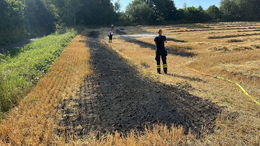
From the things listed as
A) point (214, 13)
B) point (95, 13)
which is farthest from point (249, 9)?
point (95, 13)

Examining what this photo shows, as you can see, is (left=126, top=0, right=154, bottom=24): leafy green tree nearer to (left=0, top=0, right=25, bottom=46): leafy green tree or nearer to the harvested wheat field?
(left=0, top=0, right=25, bottom=46): leafy green tree

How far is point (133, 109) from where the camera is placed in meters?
7.67

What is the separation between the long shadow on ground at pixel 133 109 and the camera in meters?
6.57

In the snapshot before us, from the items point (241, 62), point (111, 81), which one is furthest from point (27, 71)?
point (241, 62)

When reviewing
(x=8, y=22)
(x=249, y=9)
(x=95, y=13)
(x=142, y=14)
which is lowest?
(x=8, y=22)

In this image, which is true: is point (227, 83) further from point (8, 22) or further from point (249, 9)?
point (249, 9)

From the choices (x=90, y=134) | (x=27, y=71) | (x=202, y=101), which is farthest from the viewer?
(x=27, y=71)

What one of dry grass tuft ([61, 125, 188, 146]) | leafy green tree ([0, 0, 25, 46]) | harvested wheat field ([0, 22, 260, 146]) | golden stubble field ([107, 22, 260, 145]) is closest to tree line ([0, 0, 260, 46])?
leafy green tree ([0, 0, 25, 46])

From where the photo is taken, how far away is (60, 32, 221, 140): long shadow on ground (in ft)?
21.6

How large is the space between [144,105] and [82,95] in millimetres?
2537

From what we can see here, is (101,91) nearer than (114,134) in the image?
No

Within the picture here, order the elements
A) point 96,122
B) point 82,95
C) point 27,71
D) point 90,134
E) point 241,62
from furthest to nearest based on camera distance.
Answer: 1. point 241,62
2. point 27,71
3. point 82,95
4. point 96,122
5. point 90,134

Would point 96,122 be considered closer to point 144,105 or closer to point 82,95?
point 144,105

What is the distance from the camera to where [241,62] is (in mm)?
15062
